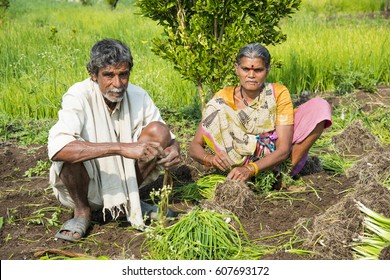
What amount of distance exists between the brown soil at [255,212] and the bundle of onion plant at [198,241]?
0.17 meters

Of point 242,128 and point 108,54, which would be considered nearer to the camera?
point 108,54

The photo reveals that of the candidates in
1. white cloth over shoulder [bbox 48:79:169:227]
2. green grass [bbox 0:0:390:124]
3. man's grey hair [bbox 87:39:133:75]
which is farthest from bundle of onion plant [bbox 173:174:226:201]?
green grass [bbox 0:0:390:124]

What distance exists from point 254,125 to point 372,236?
139 centimetres

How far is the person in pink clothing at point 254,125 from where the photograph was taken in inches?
173

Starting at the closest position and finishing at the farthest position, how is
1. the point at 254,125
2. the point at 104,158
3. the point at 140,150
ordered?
the point at 140,150, the point at 104,158, the point at 254,125

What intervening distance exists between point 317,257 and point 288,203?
99cm

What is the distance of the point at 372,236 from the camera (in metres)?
3.43

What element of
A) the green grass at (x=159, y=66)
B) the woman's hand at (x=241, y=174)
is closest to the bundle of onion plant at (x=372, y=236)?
the woman's hand at (x=241, y=174)

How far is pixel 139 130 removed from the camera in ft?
13.8

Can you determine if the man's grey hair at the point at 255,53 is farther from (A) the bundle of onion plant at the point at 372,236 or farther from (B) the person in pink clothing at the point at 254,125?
(A) the bundle of onion plant at the point at 372,236

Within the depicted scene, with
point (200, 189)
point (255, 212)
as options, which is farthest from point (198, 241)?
point (200, 189)

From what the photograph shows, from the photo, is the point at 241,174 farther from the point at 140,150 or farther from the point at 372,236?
the point at 372,236

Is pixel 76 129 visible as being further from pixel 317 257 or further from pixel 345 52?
pixel 345 52
